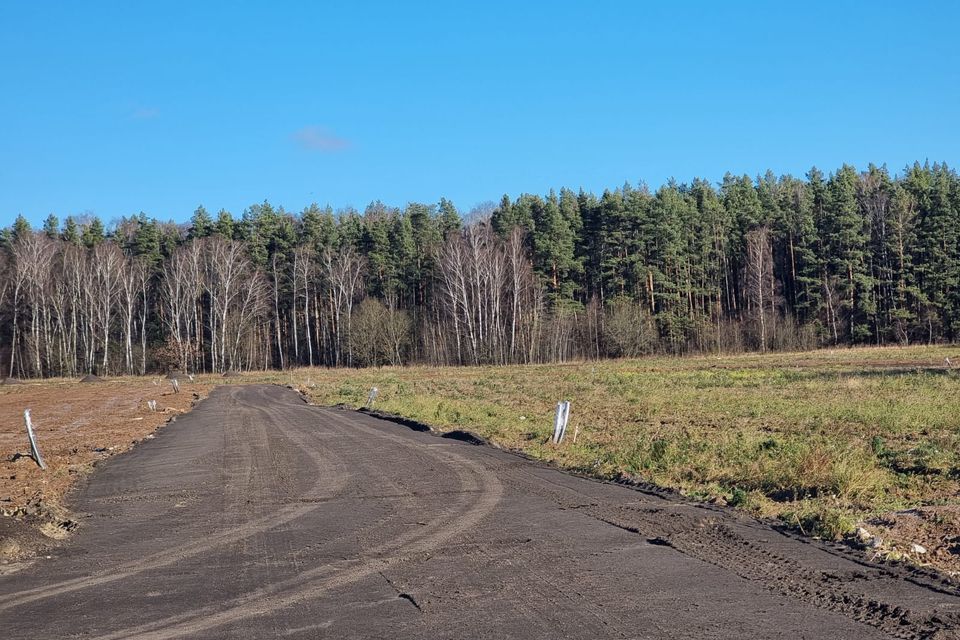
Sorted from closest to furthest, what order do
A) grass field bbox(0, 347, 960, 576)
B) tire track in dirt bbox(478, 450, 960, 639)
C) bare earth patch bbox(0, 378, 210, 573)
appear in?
1. tire track in dirt bbox(478, 450, 960, 639)
2. bare earth patch bbox(0, 378, 210, 573)
3. grass field bbox(0, 347, 960, 576)

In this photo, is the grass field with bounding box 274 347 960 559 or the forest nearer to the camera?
the grass field with bounding box 274 347 960 559

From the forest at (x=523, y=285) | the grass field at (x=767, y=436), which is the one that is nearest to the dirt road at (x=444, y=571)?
the grass field at (x=767, y=436)

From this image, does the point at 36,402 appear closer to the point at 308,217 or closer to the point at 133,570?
the point at 133,570

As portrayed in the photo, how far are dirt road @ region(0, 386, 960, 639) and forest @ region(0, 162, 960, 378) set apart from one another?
204 feet

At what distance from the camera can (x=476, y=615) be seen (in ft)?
19.9

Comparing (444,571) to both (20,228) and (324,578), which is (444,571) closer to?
(324,578)

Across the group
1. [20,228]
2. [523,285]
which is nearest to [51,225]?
[20,228]

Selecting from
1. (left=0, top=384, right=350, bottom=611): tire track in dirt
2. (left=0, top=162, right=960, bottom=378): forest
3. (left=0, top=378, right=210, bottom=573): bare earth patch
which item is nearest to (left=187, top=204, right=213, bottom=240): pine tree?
(left=0, top=162, right=960, bottom=378): forest

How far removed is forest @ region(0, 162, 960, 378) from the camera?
75.4 m

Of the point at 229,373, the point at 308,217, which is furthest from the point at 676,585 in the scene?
the point at 308,217

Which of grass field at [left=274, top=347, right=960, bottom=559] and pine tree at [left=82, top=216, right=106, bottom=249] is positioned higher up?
pine tree at [left=82, top=216, right=106, bottom=249]

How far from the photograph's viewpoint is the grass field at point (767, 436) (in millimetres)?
10562

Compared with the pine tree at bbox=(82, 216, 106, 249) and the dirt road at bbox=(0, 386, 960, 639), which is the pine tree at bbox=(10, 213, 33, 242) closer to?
the pine tree at bbox=(82, 216, 106, 249)

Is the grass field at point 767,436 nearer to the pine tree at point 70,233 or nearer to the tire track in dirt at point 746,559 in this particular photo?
the tire track in dirt at point 746,559
